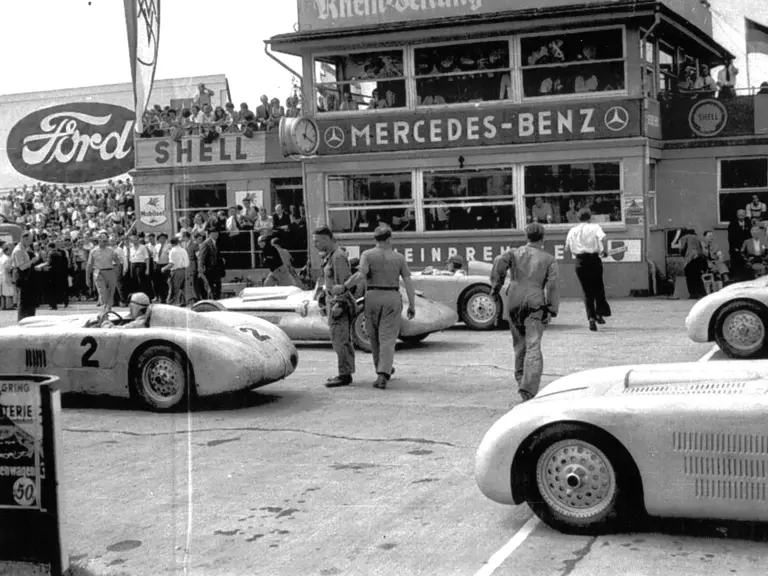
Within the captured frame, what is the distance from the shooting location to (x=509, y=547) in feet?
18.1

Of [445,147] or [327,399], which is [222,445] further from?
[445,147]

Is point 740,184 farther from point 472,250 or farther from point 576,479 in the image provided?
point 576,479

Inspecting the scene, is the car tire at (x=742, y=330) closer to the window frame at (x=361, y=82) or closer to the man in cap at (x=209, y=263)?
the man in cap at (x=209, y=263)

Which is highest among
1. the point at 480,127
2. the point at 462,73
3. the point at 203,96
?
the point at 203,96

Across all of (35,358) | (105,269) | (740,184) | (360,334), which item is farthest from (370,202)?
(35,358)

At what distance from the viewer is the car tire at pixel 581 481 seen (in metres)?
5.56

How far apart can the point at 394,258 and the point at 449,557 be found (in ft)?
18.3

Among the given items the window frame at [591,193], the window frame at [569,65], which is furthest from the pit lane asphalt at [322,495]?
the window frame at [569,65]

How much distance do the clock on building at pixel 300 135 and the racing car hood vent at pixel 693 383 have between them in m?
18.1

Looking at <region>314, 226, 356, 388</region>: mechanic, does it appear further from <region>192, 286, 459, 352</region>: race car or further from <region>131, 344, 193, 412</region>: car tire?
<region>192, 286, 459, 352</region>: race car

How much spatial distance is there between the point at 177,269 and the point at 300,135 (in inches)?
190

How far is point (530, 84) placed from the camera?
22.8 meters

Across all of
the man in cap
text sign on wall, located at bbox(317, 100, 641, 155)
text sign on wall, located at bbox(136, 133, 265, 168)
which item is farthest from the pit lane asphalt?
text sign on wall, located at bbox(136, 133, 265, 168)

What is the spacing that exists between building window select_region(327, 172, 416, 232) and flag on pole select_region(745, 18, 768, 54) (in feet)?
28.5
